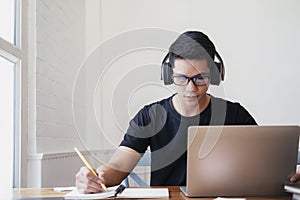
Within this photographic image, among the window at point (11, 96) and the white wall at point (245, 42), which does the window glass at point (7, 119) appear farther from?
the white wall at point (245, 42)

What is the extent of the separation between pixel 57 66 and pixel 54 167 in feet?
2.25

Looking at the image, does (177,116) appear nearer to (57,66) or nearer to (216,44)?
(57,66)

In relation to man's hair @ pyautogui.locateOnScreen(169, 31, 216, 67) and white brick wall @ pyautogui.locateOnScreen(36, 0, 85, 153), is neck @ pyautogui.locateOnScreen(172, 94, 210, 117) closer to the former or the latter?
man's hair @ pyautogui.locateOnScreen(169, 31, 216, 67)

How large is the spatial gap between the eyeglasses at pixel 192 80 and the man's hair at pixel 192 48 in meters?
0.09

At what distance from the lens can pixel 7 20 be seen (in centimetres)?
263

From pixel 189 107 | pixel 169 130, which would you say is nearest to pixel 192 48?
pixel 189 107

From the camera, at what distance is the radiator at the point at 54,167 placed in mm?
2768

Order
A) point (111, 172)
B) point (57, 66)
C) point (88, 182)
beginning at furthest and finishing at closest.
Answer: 1. point (57, 66)
2. point (111, 172)
3. point (88, 182)

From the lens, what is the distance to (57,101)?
3211 millimetres

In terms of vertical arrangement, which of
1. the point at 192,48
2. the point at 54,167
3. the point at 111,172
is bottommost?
the point at 54,167

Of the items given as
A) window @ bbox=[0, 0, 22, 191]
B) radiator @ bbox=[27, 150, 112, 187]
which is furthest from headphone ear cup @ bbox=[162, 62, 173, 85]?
radiator @ bbox=[27, 150, 112, 187]

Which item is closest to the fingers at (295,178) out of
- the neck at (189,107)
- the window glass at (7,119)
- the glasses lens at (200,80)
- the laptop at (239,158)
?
the laptop at (239,158)

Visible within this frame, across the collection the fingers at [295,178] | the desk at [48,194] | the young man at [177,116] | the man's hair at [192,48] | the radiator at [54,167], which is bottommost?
the radiator at [54,167]

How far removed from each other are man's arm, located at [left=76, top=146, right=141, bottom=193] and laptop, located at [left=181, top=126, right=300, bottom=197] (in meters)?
0.35
